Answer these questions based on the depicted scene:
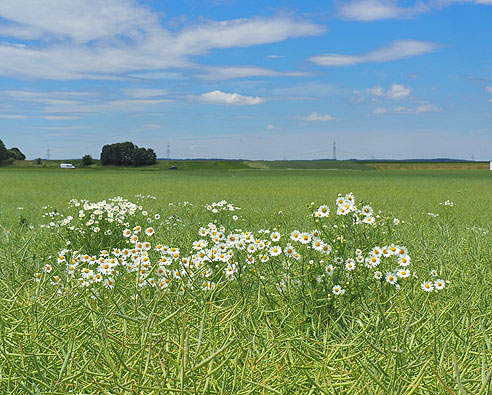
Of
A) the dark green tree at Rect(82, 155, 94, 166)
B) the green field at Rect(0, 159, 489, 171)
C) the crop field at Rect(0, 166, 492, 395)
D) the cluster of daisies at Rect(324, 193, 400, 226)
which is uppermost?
the dark green tree at Rect(82, 155, 94, 166)

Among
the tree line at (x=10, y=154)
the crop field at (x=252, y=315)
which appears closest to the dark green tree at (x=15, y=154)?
the tree line at (x=10, y=154)

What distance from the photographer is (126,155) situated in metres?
130

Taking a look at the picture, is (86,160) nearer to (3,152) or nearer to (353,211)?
(3,152)

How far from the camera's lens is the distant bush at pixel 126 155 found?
416 ft

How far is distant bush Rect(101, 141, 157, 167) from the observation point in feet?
416

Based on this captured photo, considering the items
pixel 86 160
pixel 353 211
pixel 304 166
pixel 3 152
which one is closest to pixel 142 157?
pixel 86 160

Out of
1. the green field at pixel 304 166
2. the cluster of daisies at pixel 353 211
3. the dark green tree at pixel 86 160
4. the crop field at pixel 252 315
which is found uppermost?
the dark green tree at pixel 86 160

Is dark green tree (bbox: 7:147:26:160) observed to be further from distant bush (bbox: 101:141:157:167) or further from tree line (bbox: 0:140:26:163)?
distant bush (bbox: 101:141:157:167)

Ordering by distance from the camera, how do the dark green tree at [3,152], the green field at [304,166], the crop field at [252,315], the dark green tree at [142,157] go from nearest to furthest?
the crop field at [252,315] → the green field at [304,166] → the dark green tree at [3,152] → the dark green tree at [142,157]

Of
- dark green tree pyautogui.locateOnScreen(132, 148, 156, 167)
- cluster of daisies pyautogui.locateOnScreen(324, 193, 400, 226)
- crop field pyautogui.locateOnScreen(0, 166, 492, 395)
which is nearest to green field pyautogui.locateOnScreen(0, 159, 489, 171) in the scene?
dark green tree pyautogui.locateOnScreen(132, 148, 156, 167)

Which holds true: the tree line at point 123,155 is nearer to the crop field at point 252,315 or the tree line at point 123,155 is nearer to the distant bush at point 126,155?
the distant bush at point 126,155

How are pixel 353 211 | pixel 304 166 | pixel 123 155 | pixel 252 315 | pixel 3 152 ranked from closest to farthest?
1. pixel 252 315
2. pixel 353 211
3. pixel 304 166
4. pixel 3 152
5. pixel 123 155

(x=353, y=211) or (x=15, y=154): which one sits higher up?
(x=15, y=154)

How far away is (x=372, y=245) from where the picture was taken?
13.3 ft
